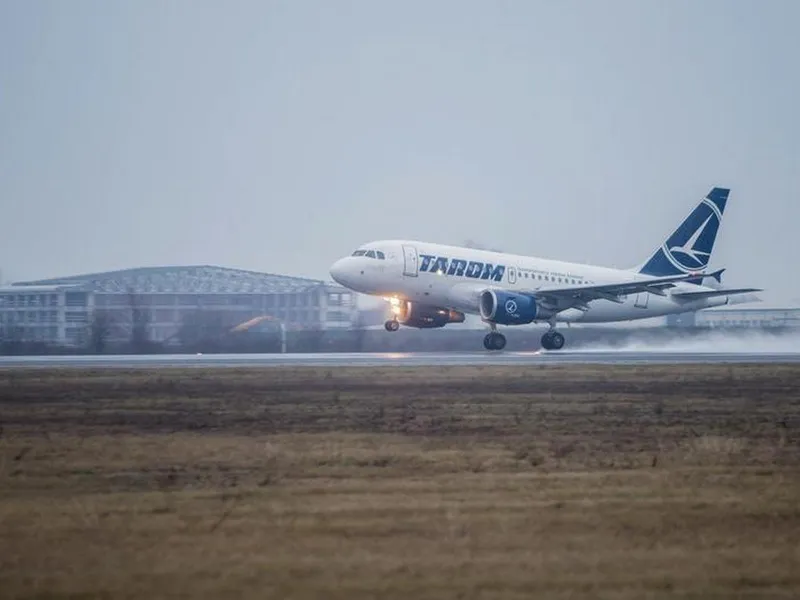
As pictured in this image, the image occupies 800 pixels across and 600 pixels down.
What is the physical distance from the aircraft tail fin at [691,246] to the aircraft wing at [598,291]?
11.8ft

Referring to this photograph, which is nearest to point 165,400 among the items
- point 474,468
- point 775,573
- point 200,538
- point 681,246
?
point 474,468

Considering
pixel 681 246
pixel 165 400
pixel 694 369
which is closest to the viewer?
pixel 165 400

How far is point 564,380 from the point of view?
32.0 metres

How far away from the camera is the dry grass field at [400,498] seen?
945 centimetres

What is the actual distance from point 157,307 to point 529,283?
23.3 meters

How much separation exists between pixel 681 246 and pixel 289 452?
41.9m

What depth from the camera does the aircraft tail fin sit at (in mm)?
56188

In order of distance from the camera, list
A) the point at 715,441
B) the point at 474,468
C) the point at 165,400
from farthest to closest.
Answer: the point at 165,400 < the point at 715,441 < the point at 474,468

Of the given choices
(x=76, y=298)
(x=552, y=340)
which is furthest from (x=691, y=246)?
(x=76, y=298)

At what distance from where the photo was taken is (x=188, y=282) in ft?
247

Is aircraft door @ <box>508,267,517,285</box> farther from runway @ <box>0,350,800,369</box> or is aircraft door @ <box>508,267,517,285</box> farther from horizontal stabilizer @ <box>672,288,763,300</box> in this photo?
horizontal stabilizer @ <box>672,288,763,300</box>

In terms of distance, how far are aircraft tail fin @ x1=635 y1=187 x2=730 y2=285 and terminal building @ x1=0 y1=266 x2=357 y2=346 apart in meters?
16.7

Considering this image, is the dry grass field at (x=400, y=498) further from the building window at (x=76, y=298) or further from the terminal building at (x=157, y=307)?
the building window at (x=76, y=298)

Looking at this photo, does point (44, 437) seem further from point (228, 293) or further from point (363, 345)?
point (228, 293)
